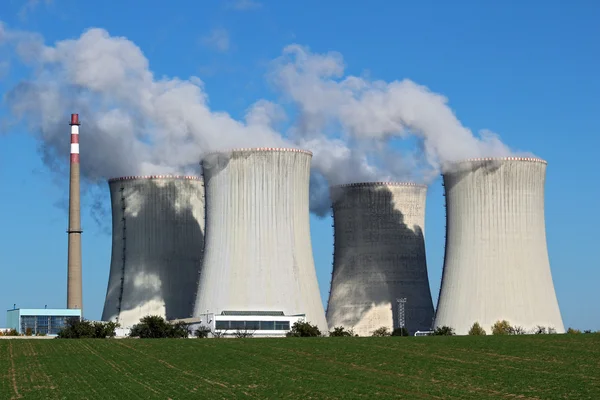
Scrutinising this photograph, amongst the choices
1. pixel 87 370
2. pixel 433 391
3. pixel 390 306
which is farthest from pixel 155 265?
pixel 433 391

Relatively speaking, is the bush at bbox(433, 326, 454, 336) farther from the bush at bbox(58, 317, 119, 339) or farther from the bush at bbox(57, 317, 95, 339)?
the bush at bbox(57, 317, 95, 339)

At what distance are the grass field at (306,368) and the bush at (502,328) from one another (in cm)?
805

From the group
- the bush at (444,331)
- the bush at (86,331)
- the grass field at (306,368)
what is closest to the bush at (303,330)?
the bush at (444,331)

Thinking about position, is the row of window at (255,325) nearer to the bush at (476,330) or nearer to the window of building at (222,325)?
the window of building at (222,325)

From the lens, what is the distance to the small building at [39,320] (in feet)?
249

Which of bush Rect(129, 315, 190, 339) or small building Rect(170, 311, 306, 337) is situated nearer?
bush Rect(129, 315, 190, 339)

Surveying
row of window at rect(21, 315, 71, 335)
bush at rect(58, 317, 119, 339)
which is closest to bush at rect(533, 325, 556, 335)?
bush at rect(58, 317, 119, 339)

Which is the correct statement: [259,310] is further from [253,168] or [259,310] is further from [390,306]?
[390,306]

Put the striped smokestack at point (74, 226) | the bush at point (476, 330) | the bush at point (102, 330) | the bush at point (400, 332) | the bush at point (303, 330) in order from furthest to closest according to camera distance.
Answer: the striped smokestack at point (74, 226) < the bush at point (400, 332) < the bush at point (476, 330) < the bush at point (303, 330) < the bush at point (102, 330)

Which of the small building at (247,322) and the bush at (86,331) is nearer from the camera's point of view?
the bush at (86,331)

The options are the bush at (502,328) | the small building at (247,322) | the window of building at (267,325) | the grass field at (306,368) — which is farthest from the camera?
the window of building at (267,325)

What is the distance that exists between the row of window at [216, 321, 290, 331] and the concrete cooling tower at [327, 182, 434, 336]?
37.0ft

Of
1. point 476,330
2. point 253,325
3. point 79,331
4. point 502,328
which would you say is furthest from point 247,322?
point 502,328

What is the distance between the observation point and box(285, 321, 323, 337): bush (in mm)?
59234
